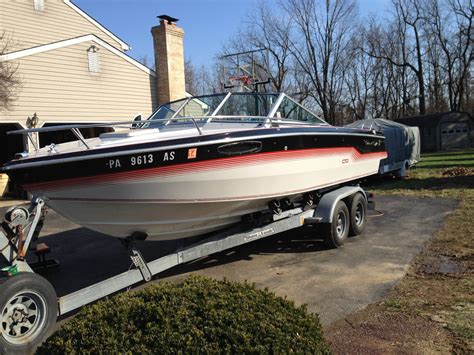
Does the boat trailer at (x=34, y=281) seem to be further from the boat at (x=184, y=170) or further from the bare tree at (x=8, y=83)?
the bare tree at (x=8, y=83)

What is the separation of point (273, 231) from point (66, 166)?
A: 9.29ft

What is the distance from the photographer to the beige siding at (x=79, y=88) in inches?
558

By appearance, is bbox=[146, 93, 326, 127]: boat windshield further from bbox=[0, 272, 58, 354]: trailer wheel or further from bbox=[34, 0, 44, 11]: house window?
bbox=[34, 0, 44, 11]: house window

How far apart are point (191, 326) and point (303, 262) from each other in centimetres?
404

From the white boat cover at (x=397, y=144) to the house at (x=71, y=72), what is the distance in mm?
7749

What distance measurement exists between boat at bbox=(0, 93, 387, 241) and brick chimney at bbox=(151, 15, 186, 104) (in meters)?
11.6

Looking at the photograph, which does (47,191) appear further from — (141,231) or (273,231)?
(273,231)

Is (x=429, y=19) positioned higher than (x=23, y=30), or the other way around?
(x=429, y=19)

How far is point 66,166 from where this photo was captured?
4.47m

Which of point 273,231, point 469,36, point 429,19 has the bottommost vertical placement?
point 273,231

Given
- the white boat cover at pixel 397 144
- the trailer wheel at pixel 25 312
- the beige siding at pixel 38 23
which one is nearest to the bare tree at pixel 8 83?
the beige siding at pixel 38 23

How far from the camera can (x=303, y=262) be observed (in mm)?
6348

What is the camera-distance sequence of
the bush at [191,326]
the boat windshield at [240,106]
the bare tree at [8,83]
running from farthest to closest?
the bare tree at [8,83] < the boat windshield at [240,106] < the bush at [191,326]

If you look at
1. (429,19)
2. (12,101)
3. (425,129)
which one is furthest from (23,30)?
(429,19)
